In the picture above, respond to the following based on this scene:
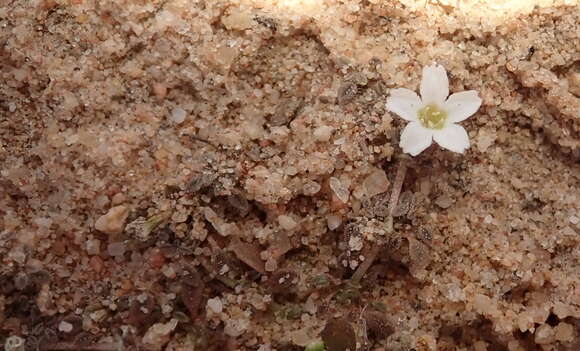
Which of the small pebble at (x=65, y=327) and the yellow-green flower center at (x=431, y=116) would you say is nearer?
the small pebble at (x=65, y=327)

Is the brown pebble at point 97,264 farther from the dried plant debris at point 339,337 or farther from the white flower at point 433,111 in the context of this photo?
the white flower at point 433,111

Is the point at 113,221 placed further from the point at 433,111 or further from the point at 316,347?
the point at 433,111

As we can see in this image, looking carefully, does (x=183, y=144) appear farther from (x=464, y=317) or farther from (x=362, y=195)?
(x=464, y=317)

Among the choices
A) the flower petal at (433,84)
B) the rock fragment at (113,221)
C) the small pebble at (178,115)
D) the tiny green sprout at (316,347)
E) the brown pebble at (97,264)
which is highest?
the flower petal at (433,84)

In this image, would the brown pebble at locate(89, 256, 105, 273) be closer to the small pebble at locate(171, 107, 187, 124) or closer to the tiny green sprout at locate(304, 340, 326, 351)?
the small pebble at locate(171, 107, 187, 124)

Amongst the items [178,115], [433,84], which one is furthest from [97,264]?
[433,84]

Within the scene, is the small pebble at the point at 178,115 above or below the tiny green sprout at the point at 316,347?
above

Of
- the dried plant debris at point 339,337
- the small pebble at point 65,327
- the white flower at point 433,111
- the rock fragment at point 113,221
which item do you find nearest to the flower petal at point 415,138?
the white flower at point 433,111
